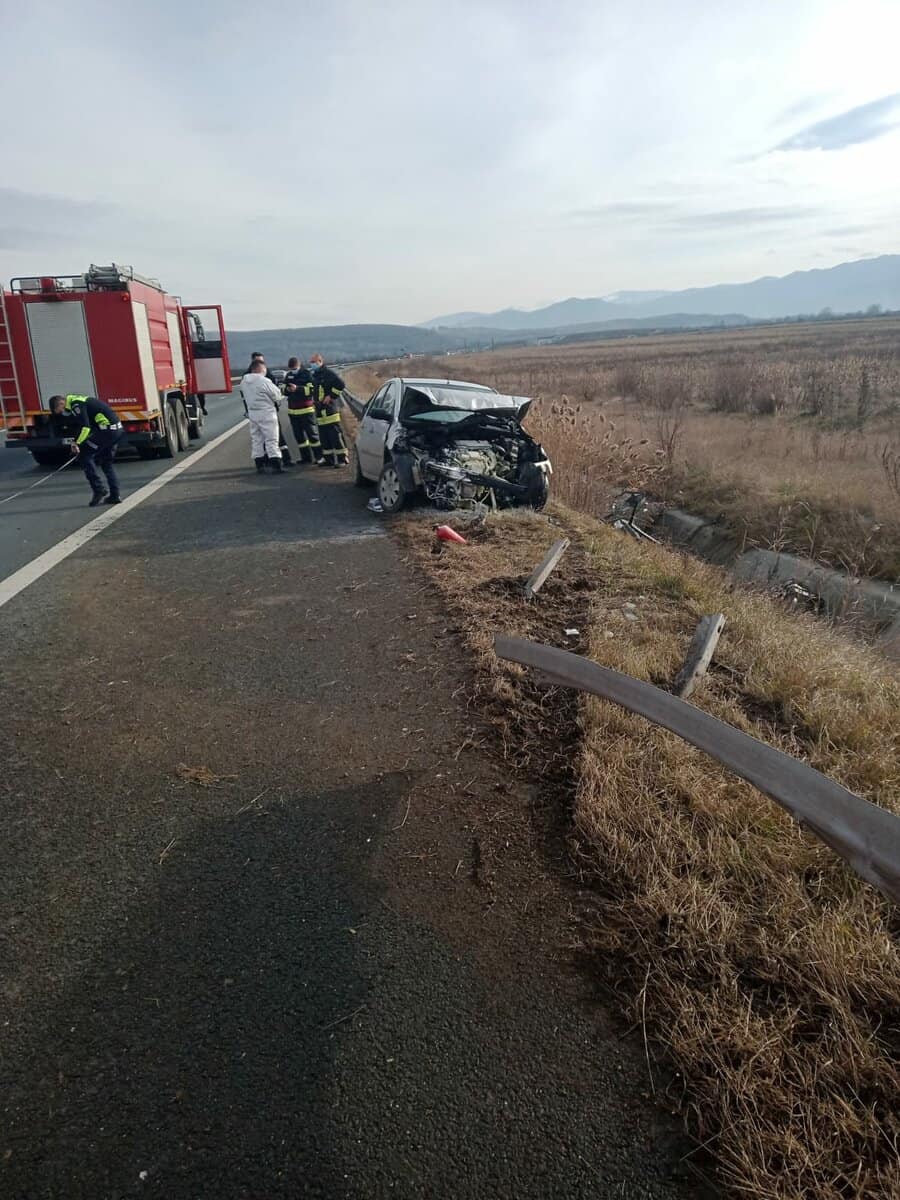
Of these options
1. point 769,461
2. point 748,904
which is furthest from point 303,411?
point 748,904

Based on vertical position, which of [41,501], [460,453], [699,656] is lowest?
[699,656]

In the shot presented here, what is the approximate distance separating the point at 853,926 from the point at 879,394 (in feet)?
66.7

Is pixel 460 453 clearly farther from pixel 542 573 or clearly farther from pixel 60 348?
pixel 60 348

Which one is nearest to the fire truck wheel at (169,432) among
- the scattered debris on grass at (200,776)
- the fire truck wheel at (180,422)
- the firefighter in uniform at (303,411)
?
the fire truck wheel at (180,422)

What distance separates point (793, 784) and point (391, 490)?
7465mm

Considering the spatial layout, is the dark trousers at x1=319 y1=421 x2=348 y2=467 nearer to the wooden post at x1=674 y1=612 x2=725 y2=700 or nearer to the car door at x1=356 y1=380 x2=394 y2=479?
the car door at x1=356 y1=380 x2=394 y2=479

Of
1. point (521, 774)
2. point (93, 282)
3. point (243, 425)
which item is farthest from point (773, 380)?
point (521, 774)

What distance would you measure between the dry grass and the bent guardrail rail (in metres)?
0.37

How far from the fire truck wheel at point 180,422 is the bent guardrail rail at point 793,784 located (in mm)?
14292

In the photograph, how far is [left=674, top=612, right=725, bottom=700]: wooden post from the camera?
4062 millimetres

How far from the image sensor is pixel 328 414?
42.7ft

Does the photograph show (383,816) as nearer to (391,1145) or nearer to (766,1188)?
(391,1145)

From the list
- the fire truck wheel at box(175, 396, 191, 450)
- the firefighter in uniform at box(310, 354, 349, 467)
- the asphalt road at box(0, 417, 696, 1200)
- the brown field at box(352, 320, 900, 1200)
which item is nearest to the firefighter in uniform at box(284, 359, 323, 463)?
the firefighter in uniform at box(310, 354, 349, 467)

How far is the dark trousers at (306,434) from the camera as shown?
13.3 metres
